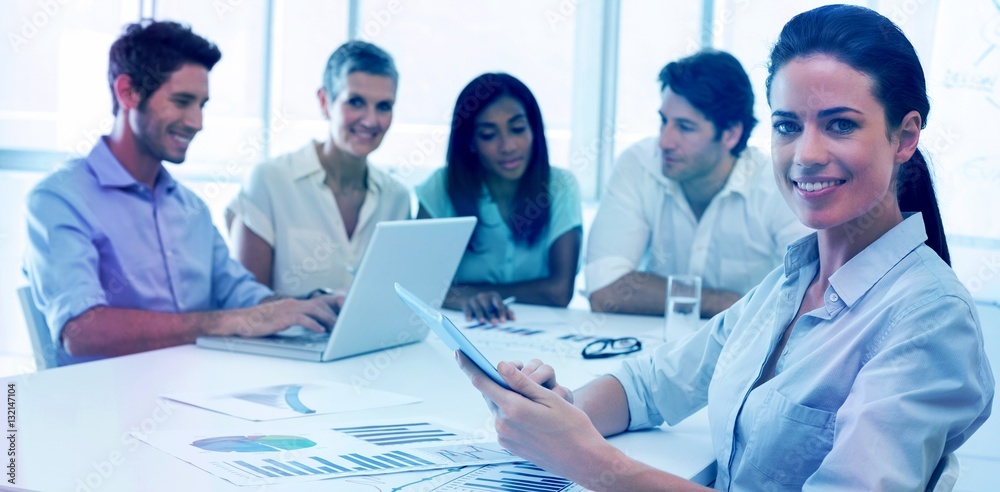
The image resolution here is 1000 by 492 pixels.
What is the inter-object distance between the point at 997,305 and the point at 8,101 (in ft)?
14.9

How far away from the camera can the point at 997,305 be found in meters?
3.12

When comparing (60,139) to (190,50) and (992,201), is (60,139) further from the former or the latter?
(992,201)

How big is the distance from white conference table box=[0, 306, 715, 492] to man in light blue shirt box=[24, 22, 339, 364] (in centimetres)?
15

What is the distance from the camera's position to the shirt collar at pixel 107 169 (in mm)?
2258

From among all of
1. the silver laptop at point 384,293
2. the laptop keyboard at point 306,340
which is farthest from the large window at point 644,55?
the laptop keyboard at point 306,340

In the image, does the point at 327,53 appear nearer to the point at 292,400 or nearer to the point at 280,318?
the point at 280,318

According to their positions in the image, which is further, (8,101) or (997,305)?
(8,101)

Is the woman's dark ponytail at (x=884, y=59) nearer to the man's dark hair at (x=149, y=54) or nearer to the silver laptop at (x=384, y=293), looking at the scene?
the silver laptop at (x=384, y=293)

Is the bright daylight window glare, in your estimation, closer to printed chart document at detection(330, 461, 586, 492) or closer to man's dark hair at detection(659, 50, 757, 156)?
man's dark hair at detection(659, 50, 757, 156)

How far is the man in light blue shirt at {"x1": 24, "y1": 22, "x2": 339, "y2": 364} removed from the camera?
79.0 inches

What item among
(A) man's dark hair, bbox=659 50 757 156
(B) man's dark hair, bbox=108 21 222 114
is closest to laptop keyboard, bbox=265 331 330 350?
(B) man's dark hair, bbox=108 21 222 114

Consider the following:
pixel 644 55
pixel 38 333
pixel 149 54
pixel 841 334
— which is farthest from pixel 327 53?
pixel 841 334

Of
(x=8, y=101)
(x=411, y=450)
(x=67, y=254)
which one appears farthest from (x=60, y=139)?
(x=411, y=450)

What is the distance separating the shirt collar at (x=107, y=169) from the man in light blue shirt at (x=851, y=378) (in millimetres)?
1493
